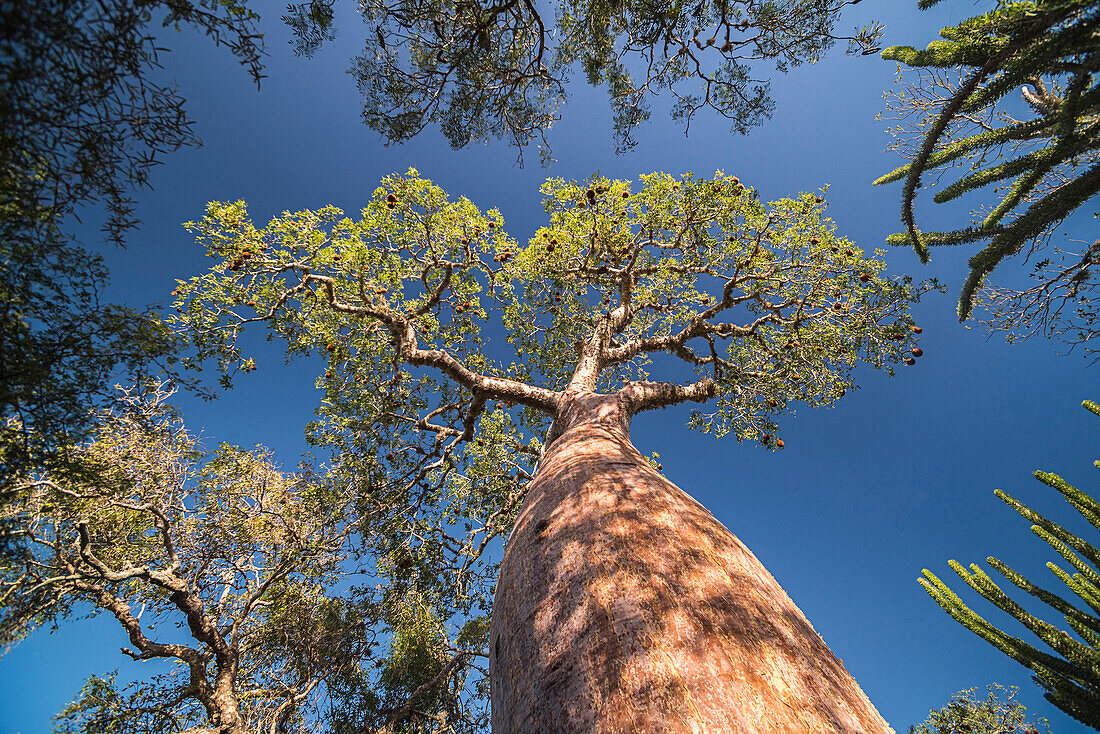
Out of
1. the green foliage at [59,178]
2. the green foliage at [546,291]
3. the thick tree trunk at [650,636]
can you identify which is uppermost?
the green foliage at [546,291]

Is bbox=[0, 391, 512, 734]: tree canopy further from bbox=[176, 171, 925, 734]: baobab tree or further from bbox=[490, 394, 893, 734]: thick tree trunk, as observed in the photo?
bbox=[490, 394, 893, 734]: thick tree trunk

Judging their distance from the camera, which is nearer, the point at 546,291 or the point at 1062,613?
the point at 1062,613

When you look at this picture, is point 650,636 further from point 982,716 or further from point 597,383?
point 982,716

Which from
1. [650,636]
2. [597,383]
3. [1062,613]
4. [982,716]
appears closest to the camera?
[650,636]

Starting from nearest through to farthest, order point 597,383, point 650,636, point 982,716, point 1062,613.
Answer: point 650,636, point 1062,613, point 597,383, point 982,716

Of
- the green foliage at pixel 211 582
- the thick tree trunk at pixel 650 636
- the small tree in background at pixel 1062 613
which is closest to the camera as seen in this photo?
the thick tree trunk at pixel 650 636

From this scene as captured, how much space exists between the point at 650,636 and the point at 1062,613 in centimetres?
588

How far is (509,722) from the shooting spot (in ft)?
4.51

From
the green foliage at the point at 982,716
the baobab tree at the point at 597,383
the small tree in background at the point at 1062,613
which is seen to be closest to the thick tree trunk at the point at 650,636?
the baobab tree at the point at 597,383

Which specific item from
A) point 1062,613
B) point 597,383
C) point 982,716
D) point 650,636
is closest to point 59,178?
point 650,636

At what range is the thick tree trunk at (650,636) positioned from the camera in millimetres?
1080

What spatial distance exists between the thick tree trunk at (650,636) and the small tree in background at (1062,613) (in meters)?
4.48

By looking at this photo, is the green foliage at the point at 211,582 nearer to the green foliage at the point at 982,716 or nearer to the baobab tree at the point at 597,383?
the baobab tree at the point at 597,383

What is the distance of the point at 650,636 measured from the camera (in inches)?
51.0
